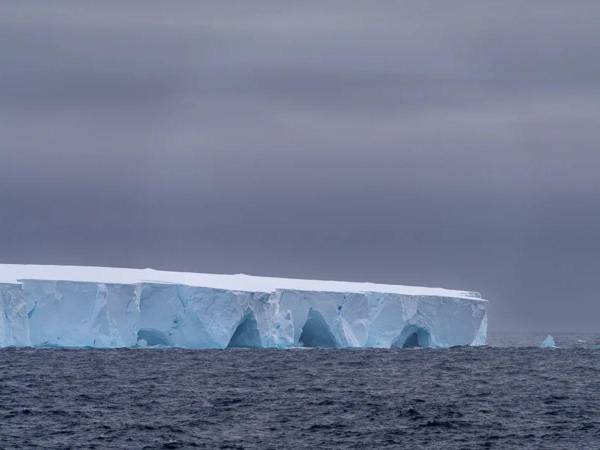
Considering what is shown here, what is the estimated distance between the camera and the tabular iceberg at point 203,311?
33.1m

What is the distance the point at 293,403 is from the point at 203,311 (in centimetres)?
1061

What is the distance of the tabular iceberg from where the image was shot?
3306 cm

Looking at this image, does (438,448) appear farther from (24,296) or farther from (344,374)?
(24,296)

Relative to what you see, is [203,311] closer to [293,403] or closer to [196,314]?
[196,314]

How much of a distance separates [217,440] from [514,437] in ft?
16.1

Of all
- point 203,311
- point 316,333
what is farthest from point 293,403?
point 316,333

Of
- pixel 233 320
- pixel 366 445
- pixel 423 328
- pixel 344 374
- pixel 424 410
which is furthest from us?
pixel 423 328

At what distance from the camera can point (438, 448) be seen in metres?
17.8

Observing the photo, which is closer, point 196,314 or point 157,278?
point 196,314

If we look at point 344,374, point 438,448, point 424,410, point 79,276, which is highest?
point 79,276

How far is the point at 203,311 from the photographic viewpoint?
3397 cm

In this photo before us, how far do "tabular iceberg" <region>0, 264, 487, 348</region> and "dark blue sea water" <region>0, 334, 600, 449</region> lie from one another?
987mm

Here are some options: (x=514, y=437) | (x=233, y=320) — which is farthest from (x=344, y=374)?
(x=514, y=437)

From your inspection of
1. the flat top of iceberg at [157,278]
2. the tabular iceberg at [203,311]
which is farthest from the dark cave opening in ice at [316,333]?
the flat top of iceberg at [157,278]
